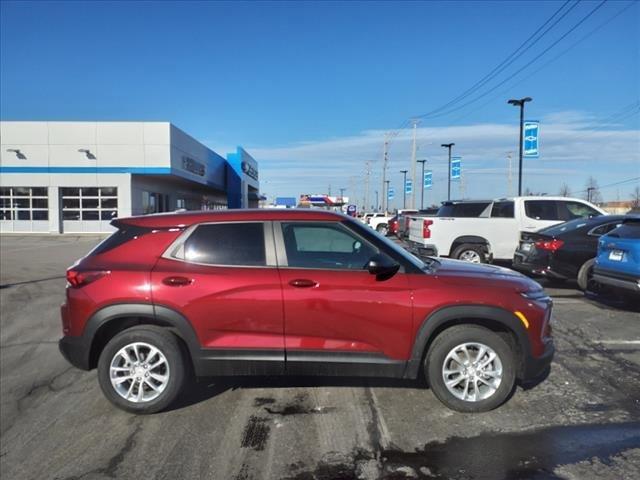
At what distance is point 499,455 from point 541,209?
36.6ft

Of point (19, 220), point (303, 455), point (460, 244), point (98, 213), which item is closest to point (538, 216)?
point (460, 244)

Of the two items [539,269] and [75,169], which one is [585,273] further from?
[75,169]

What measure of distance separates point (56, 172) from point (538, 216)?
29.8 meters

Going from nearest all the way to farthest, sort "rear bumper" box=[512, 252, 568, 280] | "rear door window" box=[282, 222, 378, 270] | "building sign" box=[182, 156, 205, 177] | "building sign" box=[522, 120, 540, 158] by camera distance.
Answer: "rear door window" box=[282, 222, 378, 270] → "rear bumper" box=[512, 252, 568, 280] → "building sign" box=[522, 120, 540, 158] → "building sign" box=[182, 156, 205, 177]

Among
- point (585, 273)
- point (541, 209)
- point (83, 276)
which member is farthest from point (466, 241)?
point (83, 276)

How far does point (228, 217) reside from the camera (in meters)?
4.89

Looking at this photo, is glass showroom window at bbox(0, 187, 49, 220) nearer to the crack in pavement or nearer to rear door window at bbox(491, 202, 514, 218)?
rear door window at bbox(491, 202, 514, 218)

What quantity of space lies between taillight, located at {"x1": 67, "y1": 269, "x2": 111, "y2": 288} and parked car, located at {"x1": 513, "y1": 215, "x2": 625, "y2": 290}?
8673 millimetres

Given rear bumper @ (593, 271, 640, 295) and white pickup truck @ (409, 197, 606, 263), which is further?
white pickup truck @ (409, 197, 606, 263)

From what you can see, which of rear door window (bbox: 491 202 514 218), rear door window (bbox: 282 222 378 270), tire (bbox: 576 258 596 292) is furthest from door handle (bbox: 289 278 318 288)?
rear door window (bbox: 491 202 514 218)

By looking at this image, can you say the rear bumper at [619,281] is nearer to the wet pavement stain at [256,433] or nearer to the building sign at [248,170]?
the wet pavement stain at [256,433]

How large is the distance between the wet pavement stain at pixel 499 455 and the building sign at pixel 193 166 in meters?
37.0

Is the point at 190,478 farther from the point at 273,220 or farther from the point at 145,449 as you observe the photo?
the point at 273,220

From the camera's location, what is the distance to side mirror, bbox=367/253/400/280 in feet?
14.8
